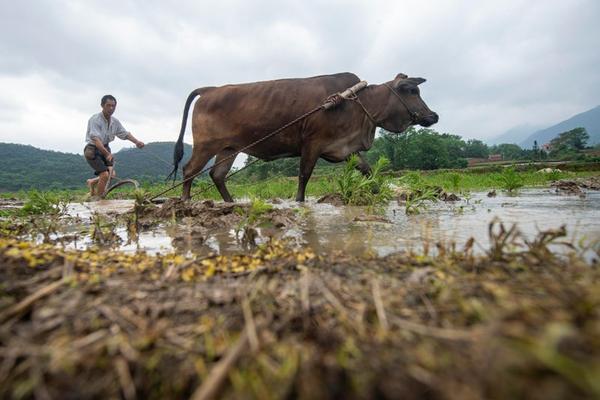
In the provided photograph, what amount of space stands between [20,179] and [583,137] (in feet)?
340

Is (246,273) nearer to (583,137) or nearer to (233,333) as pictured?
(233,333)

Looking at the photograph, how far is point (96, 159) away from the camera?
7582mm

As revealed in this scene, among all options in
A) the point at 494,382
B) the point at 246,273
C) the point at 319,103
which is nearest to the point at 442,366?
the point at 494,382

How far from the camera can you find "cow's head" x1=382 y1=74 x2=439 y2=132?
5.91m

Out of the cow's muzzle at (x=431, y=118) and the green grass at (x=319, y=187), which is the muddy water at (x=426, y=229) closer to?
the green grass at (x=319, y=187)

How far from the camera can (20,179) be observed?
5334cm

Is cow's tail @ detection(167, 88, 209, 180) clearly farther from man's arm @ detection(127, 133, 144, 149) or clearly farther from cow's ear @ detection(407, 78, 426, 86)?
cow's ear @ detection(407, 78, 426, 86)

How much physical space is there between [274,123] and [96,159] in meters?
4.54

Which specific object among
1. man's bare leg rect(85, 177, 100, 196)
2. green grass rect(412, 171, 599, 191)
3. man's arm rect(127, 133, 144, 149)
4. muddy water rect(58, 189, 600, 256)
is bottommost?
muddy water rect(58, 189, 600, 256)

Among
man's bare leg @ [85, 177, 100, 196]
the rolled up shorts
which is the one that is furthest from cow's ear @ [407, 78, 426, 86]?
man's bare leg @ [85, 177, 100, 196]

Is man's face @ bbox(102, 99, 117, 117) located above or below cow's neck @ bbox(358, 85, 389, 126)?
above

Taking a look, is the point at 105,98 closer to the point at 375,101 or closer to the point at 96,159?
the point at 96,159

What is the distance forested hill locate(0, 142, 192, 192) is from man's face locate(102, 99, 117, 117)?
4436 cm

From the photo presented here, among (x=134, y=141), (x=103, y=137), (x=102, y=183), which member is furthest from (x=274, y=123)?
(x=102, y=183)
